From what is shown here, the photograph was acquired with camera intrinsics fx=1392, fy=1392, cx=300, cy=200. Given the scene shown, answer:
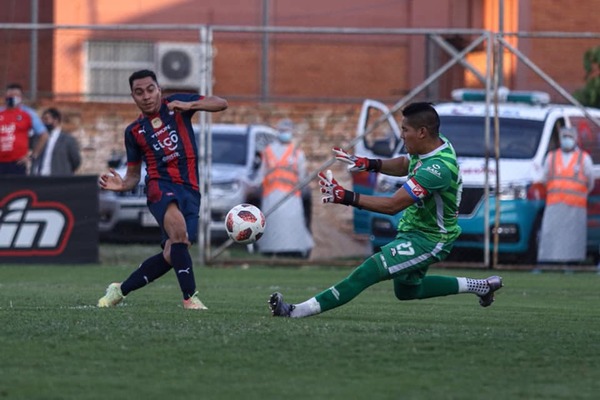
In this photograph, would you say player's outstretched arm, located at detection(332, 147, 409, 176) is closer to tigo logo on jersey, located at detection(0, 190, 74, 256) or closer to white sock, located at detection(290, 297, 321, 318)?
white sock, located at detection(290, 297, 321, 318)

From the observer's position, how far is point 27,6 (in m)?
27.2

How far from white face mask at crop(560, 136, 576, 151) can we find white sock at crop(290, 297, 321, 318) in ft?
31.9

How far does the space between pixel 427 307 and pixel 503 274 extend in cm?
625

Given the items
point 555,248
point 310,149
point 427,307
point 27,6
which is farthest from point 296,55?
point 427,307

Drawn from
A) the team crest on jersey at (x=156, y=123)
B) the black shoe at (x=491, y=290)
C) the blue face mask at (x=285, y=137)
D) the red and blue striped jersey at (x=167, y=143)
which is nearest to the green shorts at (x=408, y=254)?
the black shoe at (x=491, y=290)

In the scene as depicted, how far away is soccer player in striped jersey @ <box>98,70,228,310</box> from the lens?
10.8 m

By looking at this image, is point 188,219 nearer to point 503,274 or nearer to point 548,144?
point 503,274

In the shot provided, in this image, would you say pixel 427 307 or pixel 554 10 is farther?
pixel 554 10

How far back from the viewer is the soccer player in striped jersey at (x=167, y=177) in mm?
10766

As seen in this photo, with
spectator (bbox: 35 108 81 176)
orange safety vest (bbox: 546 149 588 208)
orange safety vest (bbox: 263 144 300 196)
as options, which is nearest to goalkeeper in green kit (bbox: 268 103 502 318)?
orange safety vest (bbox: 546 149 588 208)

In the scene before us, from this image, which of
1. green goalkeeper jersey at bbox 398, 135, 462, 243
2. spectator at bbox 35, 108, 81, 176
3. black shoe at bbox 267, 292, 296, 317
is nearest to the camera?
green goalkeeper jersey at bbox 398, 135, 462, 243

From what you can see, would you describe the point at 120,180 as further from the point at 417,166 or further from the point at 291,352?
the point at 291,352

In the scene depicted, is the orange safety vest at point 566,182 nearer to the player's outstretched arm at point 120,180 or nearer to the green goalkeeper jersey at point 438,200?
the player's outstretched arm at point 120,180

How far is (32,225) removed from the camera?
18.4m
